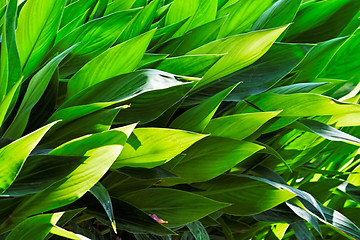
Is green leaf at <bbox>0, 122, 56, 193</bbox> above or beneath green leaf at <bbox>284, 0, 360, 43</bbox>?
beneath

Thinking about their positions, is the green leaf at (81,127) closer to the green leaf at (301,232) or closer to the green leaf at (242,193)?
the green leaf at (242,193)

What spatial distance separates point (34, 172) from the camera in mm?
607

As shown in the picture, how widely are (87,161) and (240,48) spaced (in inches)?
10.6

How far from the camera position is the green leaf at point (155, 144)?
65cm

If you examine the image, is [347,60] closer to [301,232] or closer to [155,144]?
[301,232]

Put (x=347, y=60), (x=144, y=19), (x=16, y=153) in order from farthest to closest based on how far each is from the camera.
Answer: (x=347, y=60) → (x=144, y=19) → (x=16, y=153)

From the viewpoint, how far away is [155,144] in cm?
66

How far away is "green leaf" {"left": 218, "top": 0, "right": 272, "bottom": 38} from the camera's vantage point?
2.90ft

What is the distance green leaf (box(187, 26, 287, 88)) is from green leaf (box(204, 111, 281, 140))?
2.5 inches

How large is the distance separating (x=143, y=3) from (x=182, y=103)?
21 centimetres

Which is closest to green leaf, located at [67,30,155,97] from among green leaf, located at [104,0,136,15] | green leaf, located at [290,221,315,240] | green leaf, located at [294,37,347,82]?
green leaf, located at [104,0,136,15]

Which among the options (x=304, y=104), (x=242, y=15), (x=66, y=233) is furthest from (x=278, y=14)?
(x=66, y=233)

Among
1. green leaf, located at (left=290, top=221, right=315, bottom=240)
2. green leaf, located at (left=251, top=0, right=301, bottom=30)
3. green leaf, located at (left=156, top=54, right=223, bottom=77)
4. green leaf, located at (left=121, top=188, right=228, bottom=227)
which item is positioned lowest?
green leaf, located at (left=290, top=221, right=315, bottom=240)

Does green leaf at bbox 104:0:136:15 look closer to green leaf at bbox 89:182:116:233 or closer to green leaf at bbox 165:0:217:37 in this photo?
green leaf at bbox 165:0:217:37
